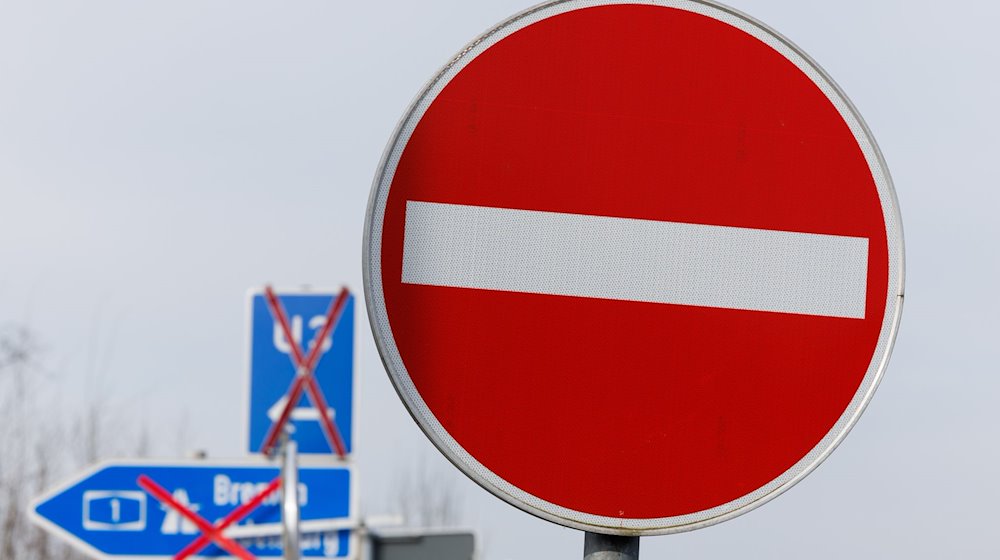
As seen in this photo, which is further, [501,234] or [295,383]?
[295,383]

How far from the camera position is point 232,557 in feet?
13.9

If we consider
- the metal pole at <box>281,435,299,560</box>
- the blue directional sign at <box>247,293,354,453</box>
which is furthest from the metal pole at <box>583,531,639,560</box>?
the blue directional sign at <box>247,293,354,453</box>

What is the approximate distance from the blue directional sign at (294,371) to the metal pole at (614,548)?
2890 millimetres

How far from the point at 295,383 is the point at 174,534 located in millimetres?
712

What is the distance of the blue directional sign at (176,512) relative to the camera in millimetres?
4098

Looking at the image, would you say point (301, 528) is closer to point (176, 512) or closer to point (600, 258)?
point (176, 512)

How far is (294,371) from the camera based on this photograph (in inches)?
166

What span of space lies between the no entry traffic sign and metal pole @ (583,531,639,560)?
2 cm

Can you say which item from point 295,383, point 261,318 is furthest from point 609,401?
point 261,318

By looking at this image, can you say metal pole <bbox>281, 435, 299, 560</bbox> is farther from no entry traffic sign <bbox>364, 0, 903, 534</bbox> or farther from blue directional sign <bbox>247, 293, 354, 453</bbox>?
blue directional sign <bbox>247, 293, 354, 453</bbox>

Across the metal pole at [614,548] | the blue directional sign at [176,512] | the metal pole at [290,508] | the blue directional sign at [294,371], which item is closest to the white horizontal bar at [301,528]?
the blue directional sign at [176,512]

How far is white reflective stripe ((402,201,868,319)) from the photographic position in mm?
1304

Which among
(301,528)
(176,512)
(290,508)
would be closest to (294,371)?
(301,528)

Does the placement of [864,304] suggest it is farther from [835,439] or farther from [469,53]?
[469,53]
